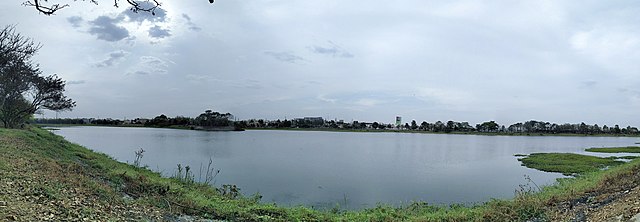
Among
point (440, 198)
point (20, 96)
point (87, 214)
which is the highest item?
point (20, 96)

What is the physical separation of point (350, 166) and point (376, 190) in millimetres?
8968

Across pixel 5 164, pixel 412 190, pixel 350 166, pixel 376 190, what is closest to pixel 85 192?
pixel 5 164

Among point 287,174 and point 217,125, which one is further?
point 217,125

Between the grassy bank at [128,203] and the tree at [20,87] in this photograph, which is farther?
the tree at [20,87]

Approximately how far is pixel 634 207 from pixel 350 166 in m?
20.2

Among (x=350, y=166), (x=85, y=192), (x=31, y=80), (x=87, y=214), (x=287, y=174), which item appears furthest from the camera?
(x=31, y=80)

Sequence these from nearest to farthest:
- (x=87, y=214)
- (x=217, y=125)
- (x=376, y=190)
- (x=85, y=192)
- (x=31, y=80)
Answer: (x=87, y=214)
(x=85, y=192)
(x=376, y=190)
(x=31, y=80)
(x=217, y=125)

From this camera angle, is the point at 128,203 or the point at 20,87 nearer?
the point at 128,203

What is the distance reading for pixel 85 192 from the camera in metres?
8.43

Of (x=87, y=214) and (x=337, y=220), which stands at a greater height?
(x=87, y=214)

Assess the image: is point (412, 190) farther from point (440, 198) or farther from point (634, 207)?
point (634, 207)

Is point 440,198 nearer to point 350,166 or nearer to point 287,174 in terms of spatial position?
point 287,174

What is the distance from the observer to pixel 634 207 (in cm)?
695

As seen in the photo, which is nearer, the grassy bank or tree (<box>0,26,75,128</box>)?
the grassy bank
